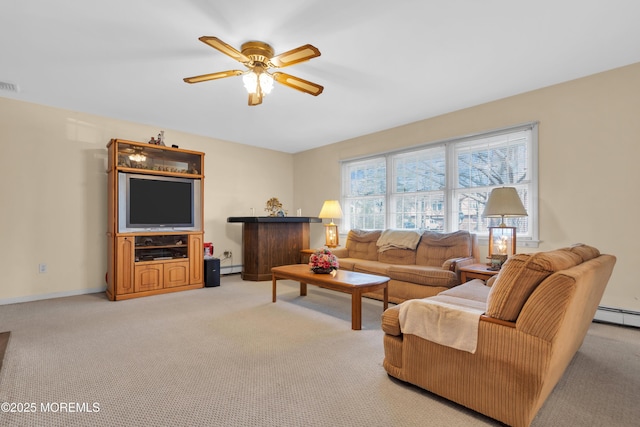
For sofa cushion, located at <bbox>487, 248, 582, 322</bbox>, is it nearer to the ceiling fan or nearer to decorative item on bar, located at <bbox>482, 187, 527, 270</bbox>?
decorative item on bar, located at <bbox>482, 187, 527, 270</bbox>

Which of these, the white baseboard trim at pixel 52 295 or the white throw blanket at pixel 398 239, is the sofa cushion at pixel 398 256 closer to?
the white throw blanket at pixel 398 239

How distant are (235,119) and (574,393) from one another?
4.87 metres

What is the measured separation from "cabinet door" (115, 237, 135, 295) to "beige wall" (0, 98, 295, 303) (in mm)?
725

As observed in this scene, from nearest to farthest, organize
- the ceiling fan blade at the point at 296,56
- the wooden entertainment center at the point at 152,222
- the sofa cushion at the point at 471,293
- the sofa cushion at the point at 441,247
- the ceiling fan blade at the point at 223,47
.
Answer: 1. the ceiling fan blade at the point at 223,47
2. the ceiling fan blade at the point at 296,56
3. the sofa cushion at the point at 471,293
4. the sofa cushion at the point at 441,247
5. the wooden entertainment center at the point at 152,222

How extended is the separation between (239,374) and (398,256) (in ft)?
9.98

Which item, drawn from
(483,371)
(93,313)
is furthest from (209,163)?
(483,371)

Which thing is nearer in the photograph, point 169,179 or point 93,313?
point 93,313

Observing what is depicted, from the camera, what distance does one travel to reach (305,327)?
10.3 ft

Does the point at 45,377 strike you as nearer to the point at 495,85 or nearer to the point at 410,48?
the point at 410,48

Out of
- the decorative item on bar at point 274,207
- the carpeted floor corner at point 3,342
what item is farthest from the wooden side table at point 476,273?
the carpeted floor corner at point 3,342

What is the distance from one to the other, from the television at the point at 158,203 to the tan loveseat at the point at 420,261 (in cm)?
246

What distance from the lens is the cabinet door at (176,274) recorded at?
4617 mm

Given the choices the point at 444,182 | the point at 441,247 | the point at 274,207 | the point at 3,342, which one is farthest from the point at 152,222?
the point at 444,182

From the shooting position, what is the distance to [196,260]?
16.1 ft
